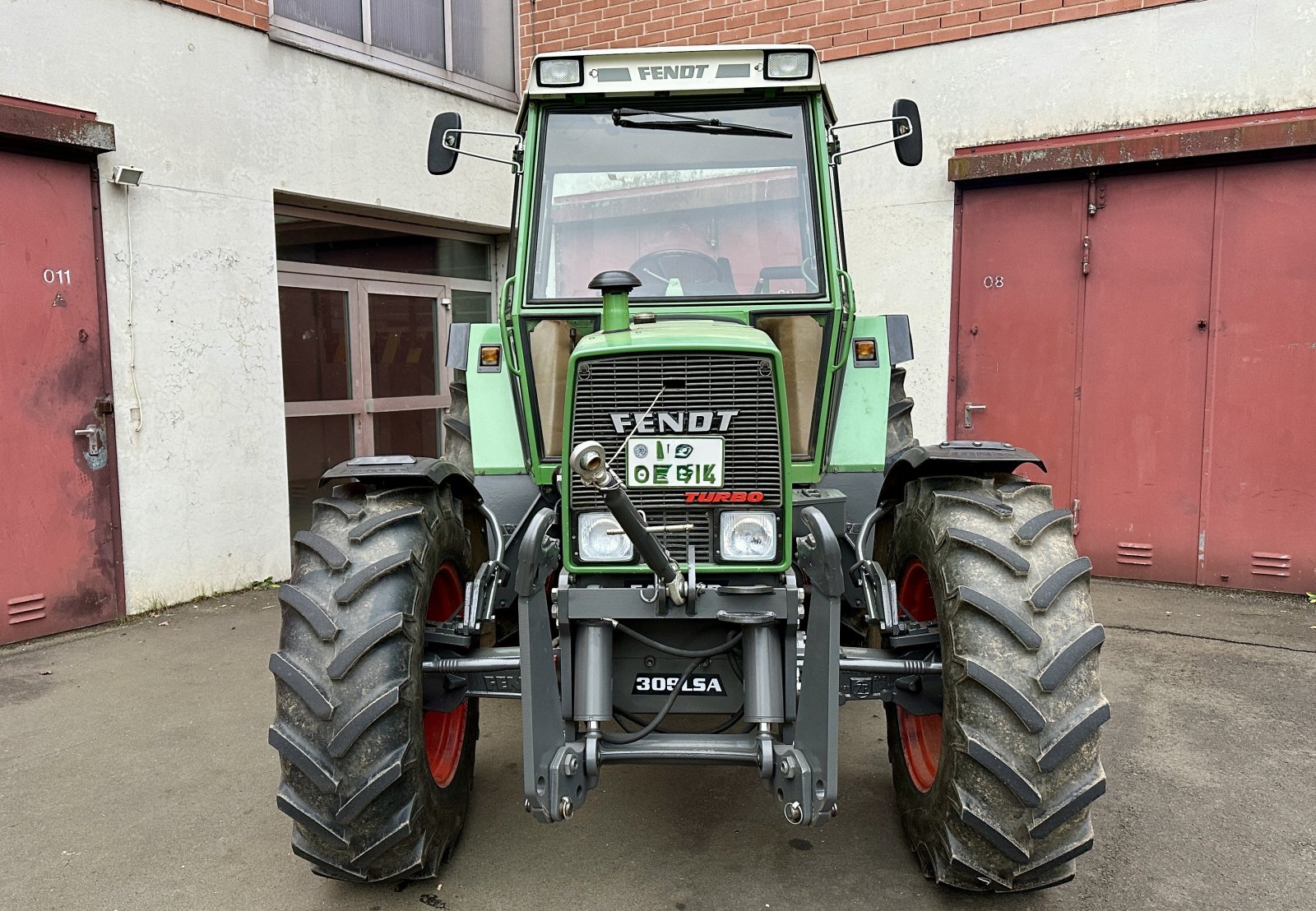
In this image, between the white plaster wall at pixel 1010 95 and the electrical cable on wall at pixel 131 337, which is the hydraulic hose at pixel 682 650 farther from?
the white plaster wall at pixel 1010 95

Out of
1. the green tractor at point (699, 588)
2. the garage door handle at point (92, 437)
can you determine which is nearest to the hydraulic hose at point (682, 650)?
the green tractor at point (699, 588)

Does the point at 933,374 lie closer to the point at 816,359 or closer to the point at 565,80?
the point at 816,359

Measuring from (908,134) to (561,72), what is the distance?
1300 millimetres

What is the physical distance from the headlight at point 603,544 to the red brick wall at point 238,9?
5.09 metres

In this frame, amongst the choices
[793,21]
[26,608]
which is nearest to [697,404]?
[26,608]

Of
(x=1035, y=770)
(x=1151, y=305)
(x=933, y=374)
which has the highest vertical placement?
(x=1151, y=305)

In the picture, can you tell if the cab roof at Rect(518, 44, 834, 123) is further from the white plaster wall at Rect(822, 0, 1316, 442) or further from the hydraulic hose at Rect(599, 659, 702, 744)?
the white plaster wall at Rect(822, 0, 1316, 442)

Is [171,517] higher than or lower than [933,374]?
lower

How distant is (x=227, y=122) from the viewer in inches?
239

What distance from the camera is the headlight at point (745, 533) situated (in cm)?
258

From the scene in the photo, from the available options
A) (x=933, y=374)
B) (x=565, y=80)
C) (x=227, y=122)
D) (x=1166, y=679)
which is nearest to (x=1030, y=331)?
(x=933, y=374)

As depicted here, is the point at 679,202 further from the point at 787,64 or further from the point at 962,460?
the point at 962,460

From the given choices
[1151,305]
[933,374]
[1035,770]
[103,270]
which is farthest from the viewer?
[933,374]

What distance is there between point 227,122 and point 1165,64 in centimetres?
608
